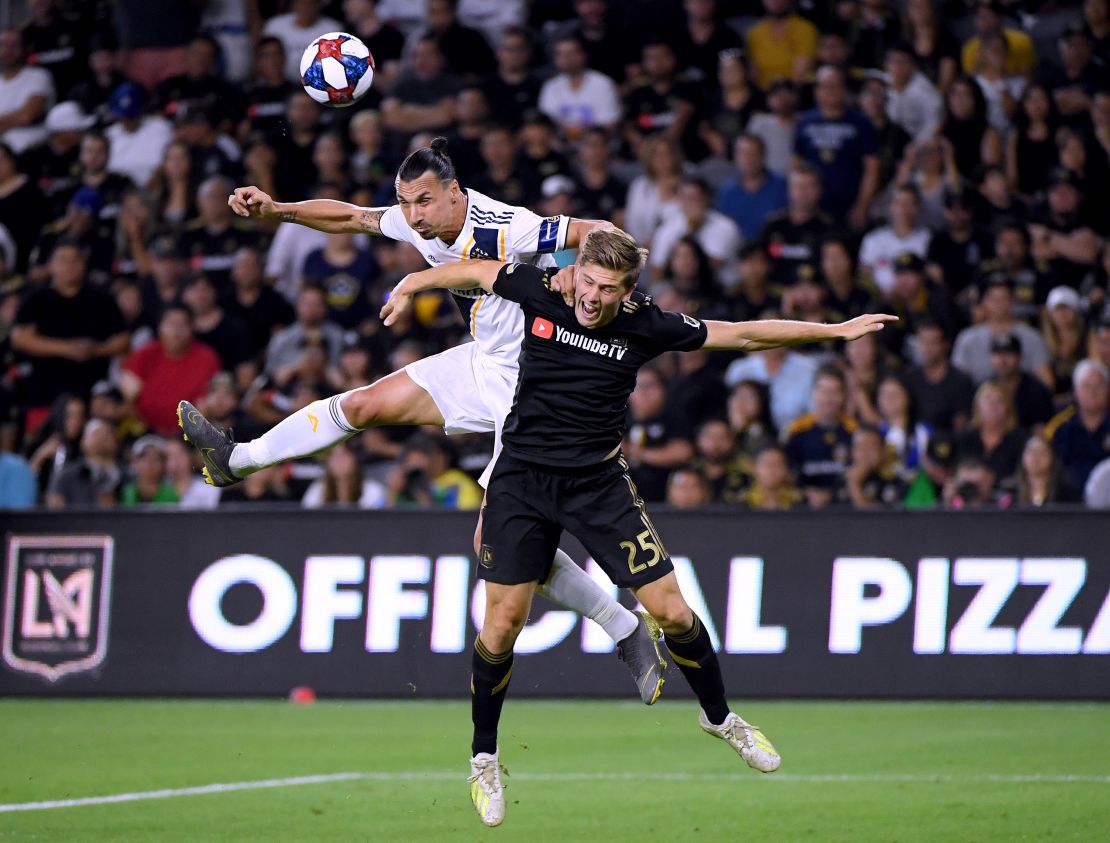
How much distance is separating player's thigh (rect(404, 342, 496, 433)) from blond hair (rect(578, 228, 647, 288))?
4.51 feet

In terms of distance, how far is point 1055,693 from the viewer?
1297 cm

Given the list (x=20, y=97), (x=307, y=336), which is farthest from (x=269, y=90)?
(x=307, y=336)

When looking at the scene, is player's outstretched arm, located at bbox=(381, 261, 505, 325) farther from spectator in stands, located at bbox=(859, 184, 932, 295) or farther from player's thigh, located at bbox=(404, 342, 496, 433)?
spectator in stands, located at bbox=(859, 184, 932, 295)

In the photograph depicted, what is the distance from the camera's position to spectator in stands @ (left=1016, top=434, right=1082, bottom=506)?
13648 millimetres

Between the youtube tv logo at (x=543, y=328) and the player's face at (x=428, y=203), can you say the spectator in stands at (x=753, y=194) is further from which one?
the youtube tv logo at (x=543, y=328)

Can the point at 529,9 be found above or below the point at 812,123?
above

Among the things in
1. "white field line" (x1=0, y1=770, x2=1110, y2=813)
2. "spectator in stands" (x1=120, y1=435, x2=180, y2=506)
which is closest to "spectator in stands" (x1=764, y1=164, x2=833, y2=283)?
"spectator in stands" (x1=120, y1=435, x2=180, y2=506)

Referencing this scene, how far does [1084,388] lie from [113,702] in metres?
7.89

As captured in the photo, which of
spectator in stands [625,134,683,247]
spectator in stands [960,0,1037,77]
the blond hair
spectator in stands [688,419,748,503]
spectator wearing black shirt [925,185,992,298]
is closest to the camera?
the blond hair

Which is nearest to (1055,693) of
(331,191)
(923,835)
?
(923,835)

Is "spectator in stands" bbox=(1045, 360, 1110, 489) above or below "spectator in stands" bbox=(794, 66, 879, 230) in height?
below

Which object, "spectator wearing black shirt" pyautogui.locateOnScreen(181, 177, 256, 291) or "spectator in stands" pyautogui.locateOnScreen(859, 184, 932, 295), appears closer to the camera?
"spectator in stands" pyautogui.locateOnScreen(859, 184, 932, 295)

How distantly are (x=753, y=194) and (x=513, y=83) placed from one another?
3034 mm

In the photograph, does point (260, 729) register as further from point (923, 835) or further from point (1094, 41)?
point (1094, 41)
